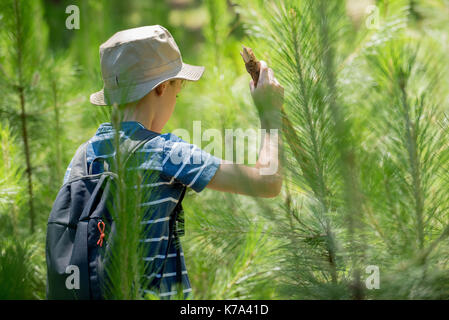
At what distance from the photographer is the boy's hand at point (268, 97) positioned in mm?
706

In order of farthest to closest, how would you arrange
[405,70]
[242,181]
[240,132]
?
[240,132]
[242,181]
[405,70]

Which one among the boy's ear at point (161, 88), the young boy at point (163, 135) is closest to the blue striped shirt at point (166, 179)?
the young boy at point (163, 135)

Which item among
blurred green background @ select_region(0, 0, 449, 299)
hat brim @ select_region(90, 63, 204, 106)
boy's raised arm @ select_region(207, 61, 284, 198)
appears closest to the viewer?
blurred green background @ select_region(0, 0, 449, 299)

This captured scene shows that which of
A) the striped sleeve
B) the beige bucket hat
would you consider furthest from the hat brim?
the striped sleeve

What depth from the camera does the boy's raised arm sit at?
76 cm

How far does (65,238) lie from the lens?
2.77ft

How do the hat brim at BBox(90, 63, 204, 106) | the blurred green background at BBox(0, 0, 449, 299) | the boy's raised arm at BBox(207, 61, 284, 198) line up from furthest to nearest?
the hat brim at BBox(90, 63, 204, 106)
the boy's raised arm at BBox(207, 61, 284, 198)
the blurred green background at BBox(0, 0, 449, 299)

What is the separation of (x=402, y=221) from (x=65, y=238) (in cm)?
56

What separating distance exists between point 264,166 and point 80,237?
335 mm

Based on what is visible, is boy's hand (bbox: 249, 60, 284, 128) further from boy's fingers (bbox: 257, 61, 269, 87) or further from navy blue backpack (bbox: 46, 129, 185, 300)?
navy blue backpack (bbox: 46, 129, 185, 300)

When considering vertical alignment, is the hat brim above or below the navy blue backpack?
above

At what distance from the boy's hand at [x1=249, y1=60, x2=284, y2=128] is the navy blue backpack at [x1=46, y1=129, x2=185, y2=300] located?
0.20 metres
